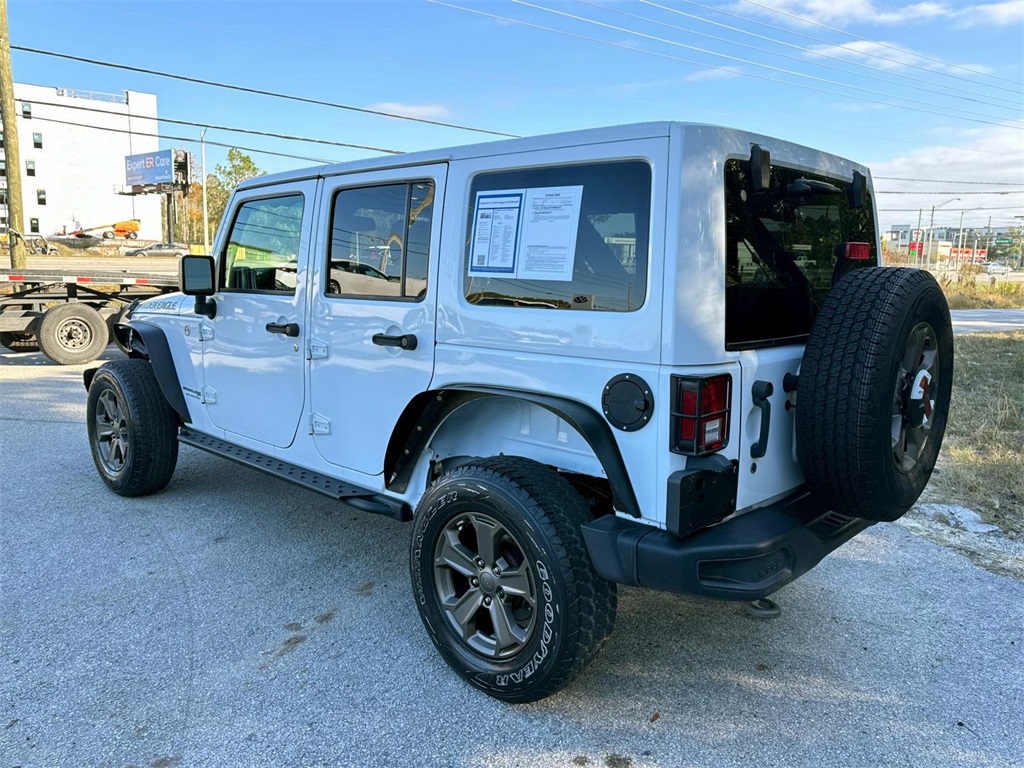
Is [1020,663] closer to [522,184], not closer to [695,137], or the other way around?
[695,137]

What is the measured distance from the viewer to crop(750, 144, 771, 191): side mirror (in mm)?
2461

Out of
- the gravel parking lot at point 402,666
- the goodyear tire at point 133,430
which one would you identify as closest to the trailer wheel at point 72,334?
the goodyear tire at point 133,430

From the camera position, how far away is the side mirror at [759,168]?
2.46 metres

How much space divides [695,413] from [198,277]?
2971 millimetres

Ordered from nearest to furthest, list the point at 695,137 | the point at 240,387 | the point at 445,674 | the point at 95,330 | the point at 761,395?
1. the point at 695,137
2. the point at 761,395
3. the point at 445,674
4. the point at 240,387
5. the point at 95,330

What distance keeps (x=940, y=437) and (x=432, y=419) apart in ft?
6.90

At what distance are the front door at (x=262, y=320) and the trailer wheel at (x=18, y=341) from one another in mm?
8404

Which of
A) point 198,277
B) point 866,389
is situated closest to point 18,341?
point 198,277

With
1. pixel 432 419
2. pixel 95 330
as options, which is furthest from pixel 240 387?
pixel 95 330

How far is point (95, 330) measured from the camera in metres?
10.5

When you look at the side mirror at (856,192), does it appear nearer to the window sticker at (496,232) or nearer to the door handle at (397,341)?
the window sticker at (496,232)

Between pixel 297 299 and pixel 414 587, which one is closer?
pixel 414 587

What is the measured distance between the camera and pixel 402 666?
2.97 meters

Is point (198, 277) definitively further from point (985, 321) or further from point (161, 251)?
point (161, 251)
